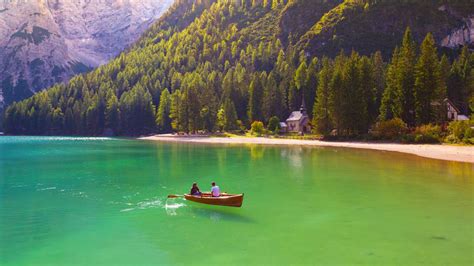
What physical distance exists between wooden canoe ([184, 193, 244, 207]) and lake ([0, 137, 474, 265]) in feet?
2.03

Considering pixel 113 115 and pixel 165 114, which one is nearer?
pixel 165 114

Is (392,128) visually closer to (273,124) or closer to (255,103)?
(273,124)

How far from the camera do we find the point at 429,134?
2963 inches

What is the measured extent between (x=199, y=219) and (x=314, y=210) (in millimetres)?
8270

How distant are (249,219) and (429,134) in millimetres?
62506

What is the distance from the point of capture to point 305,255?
18.3 meters

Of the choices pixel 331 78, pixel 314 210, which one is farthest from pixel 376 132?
pixel 314 210

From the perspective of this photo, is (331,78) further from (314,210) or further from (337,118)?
(314,210)

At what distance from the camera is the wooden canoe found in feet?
88.6

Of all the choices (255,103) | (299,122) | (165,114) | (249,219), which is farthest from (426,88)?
(165,114)

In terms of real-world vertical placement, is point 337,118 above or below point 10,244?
above

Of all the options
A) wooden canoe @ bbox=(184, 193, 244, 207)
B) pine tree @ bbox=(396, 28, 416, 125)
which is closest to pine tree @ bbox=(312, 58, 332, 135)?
pine tree @ bbox=(396, 28, 416, 125)

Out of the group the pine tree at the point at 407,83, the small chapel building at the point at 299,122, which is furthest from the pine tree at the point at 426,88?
the small chapel building at the point at 299,122

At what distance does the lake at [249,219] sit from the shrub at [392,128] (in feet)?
118
